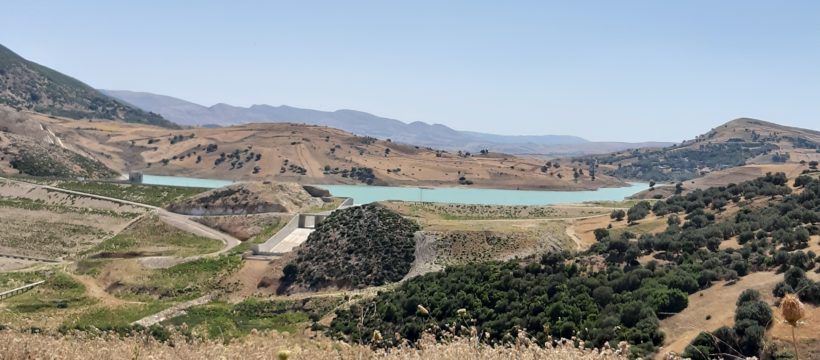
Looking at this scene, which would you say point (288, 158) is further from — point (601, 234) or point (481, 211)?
point (601, 234)

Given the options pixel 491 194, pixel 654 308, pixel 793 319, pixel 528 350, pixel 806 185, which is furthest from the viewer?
Result: pixel 491 194

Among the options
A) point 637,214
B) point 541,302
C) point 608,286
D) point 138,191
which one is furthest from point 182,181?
point 608,286

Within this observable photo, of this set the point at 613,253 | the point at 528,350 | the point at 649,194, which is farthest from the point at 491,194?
the point at 528,350

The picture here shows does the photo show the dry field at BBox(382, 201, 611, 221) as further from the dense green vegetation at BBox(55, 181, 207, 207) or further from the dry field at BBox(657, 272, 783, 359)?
the dry field at BBox(657, 272, 783, 359)

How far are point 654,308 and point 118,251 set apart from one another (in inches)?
1930

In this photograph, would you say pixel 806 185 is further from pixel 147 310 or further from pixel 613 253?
pixel 147 310

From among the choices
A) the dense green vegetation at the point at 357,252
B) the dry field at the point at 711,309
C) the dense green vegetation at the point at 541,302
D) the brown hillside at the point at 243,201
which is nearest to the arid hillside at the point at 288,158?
the brown hillside at the point at 243,201

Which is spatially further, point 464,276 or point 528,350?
point 464,276

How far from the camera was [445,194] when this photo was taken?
121 metres

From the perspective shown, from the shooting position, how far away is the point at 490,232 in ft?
173

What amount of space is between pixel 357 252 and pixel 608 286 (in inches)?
1026

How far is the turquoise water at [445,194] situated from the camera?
110 m

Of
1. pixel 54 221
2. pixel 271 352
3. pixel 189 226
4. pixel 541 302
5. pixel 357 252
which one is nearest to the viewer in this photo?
pixel 271 352

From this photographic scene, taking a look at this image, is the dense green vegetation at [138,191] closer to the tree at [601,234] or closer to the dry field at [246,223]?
the dry field at [246,223]
